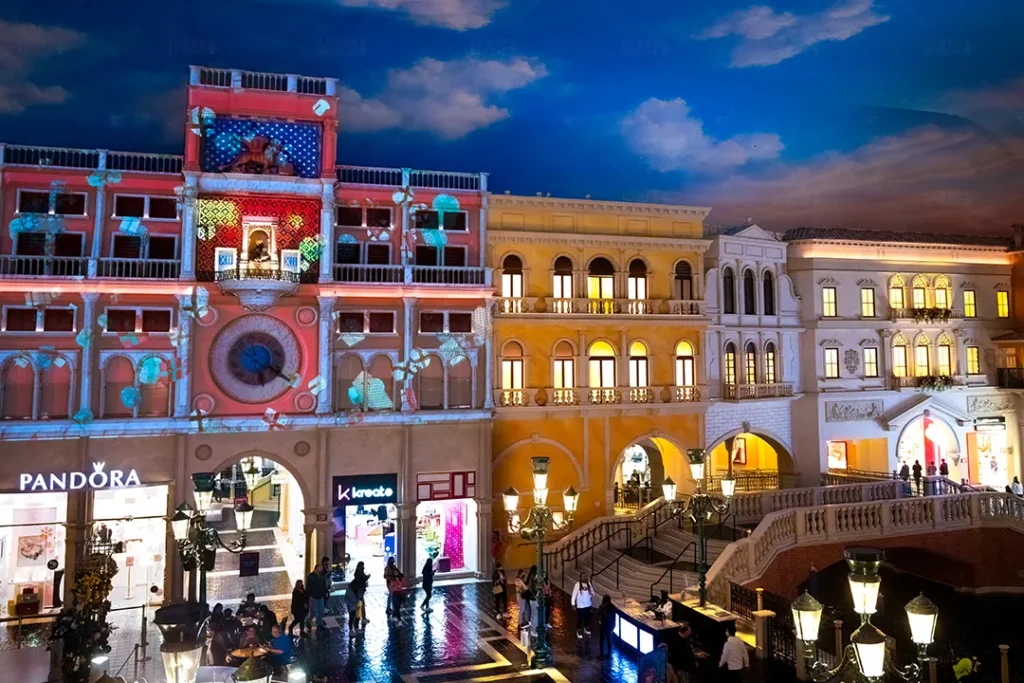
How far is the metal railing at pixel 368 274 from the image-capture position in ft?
78.9

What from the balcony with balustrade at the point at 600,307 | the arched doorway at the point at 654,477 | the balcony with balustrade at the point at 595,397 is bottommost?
the arched doorway at the point at 654,477

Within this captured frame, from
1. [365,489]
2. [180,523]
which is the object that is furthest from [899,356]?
[180,523]

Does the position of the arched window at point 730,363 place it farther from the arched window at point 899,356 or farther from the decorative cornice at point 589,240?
the arched window at point 899,356

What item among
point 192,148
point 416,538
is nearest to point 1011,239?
point 416,538

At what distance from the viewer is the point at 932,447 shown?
34.0 meters

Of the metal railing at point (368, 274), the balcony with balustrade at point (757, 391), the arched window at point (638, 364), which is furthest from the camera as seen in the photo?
the balcony with balustrade at point (757, 391)

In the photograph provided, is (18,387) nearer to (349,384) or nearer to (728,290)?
(349,384)

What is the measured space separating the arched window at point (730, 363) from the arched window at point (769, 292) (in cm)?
266

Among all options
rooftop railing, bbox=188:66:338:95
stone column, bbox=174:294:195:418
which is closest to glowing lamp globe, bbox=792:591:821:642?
stone column, bbox=174:294:195:418

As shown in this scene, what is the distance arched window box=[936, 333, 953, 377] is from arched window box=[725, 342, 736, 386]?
11.1m

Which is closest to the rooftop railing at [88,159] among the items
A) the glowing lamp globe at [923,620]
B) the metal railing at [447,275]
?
the metal railing at [447,275]

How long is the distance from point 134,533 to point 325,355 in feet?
25.4

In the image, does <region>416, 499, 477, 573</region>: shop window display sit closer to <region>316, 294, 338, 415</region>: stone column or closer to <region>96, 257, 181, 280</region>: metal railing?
<region>316, 294, 338, 415</region>: stone column

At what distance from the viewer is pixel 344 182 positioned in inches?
968
